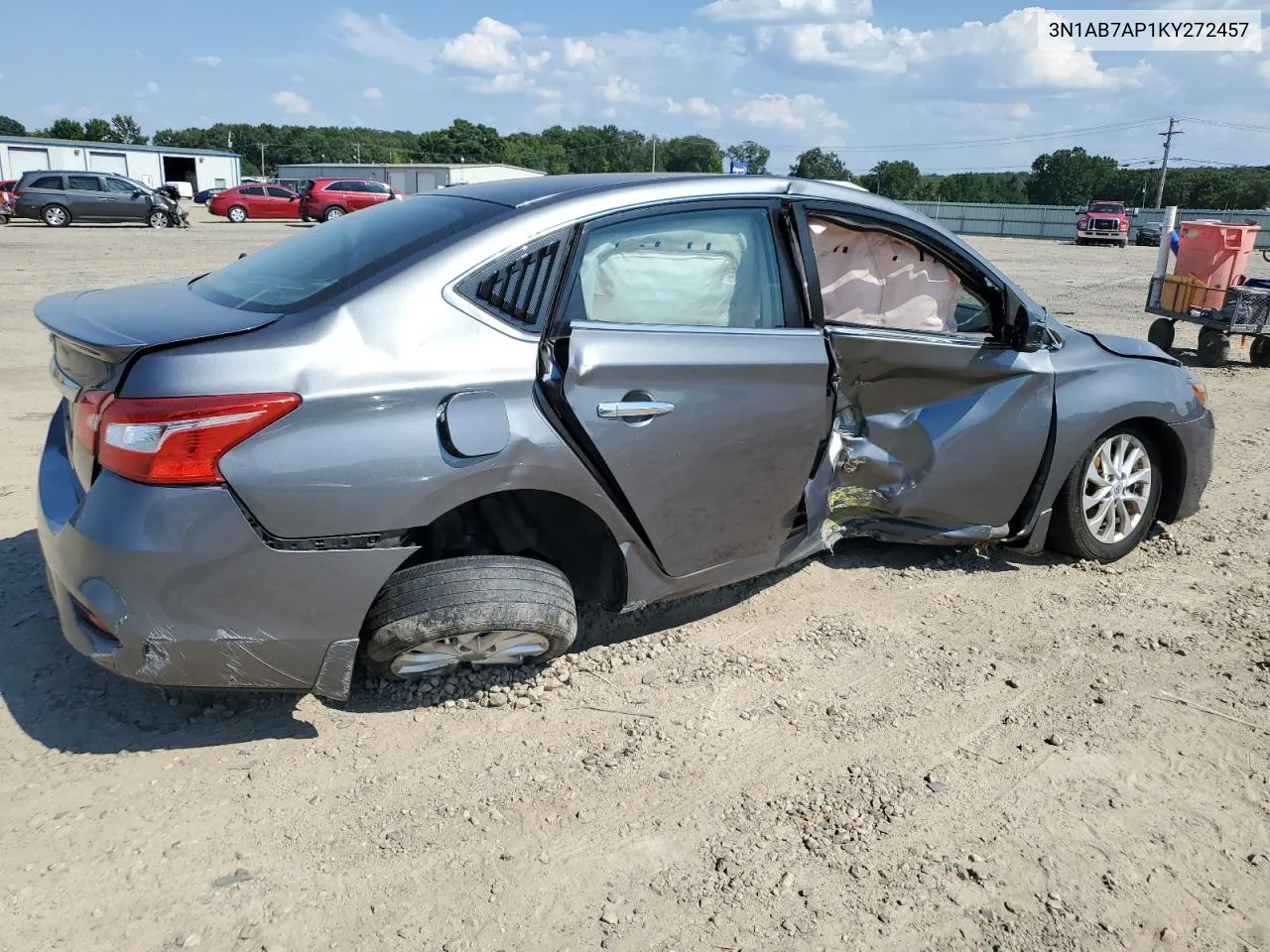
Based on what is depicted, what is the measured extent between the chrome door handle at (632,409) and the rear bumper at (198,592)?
0.75 m

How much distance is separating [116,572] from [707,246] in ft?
7.03

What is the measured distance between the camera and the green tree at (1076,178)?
3713 inches

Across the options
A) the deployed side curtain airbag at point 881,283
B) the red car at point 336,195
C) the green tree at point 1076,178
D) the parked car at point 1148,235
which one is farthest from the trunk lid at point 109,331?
the green tree at point 1076,178

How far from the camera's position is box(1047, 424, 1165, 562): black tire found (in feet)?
14.3

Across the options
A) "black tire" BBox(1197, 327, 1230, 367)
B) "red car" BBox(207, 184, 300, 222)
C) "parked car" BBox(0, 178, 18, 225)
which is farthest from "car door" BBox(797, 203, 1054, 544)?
"red car" BBox(207, 184, 300, 222)

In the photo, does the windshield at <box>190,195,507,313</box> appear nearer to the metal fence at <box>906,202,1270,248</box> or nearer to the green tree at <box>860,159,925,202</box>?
the metal fence at <box>906,202,1270,248</box>

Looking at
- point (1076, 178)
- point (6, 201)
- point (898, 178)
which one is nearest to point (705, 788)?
point (6, 201)

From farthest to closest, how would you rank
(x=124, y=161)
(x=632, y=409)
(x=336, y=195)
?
(x=124, y=161)
(x=336, y=195)
(x=632, y=409)

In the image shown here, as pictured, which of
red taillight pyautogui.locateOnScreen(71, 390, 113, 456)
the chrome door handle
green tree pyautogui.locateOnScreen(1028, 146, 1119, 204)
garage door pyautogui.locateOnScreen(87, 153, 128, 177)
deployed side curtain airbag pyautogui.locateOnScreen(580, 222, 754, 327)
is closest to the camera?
red taillight pyautogui.locateOnScreen(71, 390, 113, 456)

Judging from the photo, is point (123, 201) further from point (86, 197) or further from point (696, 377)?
point (696, 377)

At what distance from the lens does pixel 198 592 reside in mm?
2613

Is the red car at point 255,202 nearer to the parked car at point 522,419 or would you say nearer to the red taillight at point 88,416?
the parked car at point 522,419

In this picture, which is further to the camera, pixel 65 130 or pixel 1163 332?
pixel 65 130

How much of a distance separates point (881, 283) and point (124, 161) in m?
68.7
